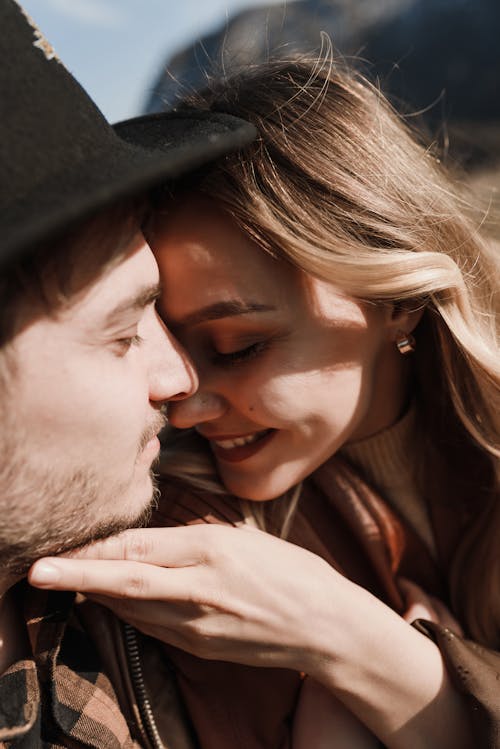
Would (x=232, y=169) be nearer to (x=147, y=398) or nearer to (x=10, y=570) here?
(x=147, y=398)

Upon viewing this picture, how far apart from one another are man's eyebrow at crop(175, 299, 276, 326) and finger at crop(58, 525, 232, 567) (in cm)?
60

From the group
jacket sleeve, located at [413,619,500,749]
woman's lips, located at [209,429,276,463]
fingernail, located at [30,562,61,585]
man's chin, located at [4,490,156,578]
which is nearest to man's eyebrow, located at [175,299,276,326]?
woman's lips, located at [209,429,276,463]

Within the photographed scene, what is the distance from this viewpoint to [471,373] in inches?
104

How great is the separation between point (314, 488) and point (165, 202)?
3.83 ft

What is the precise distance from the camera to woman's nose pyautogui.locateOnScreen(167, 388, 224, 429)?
235 centimetres

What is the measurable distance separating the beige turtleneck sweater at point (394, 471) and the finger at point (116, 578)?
1.02m

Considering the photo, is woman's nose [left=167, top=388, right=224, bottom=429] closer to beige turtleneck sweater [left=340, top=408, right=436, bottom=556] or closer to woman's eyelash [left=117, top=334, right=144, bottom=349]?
woman's eyelash [left=117, top=334, right=144, bottom=349]

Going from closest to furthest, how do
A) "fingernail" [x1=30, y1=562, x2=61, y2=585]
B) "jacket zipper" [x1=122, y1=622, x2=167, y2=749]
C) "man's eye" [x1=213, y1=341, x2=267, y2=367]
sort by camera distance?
1. "fingernail" [x1=30, y1=562, x2=61, y2=585]
2. "jacket zipper" [x1=122, y1=622, x2=167, y2=749]
3. "man's eye" [x1=213, y1=341, x2=267, y2=367]

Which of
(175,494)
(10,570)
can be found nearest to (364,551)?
(175,494)

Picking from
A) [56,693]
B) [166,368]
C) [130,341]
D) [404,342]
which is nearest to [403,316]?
[404,342]

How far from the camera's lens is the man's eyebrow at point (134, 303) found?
188 centimetres

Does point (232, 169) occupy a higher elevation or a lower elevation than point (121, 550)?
higher

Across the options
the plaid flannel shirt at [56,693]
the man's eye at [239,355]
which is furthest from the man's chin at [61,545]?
the man's eye at [239,355]

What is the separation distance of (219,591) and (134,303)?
76 centimetres
